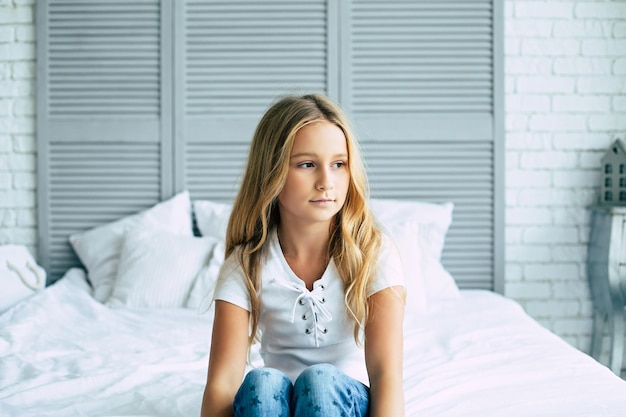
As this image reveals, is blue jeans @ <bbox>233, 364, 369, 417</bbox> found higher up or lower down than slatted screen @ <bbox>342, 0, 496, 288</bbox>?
lower down

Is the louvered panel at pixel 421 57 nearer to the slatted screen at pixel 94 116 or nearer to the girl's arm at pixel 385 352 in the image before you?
the slatted screen at pixel 94 116

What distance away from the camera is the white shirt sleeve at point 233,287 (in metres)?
1.34

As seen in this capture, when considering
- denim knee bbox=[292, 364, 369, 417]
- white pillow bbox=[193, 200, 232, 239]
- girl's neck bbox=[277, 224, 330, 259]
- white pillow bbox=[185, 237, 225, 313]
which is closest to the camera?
denim knee bbox=[292, 364, 369, 417]

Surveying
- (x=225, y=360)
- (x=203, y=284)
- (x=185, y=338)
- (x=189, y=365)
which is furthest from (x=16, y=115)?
(x=225, y=360)

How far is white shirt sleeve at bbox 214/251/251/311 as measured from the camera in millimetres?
1340

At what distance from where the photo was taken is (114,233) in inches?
110

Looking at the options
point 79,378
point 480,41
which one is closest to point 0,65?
point 79,378

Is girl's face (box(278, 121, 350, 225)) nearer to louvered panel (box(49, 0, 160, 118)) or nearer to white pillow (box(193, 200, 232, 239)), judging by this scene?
white pillow (box(193, 200, 232, 239))

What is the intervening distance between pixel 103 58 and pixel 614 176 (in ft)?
7.48

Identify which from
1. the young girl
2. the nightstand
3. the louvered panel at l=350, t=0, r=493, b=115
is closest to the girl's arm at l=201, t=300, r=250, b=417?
→ the young girl

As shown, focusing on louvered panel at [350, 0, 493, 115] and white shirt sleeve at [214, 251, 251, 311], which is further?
louvered panel at [350, 0, 493, 115]

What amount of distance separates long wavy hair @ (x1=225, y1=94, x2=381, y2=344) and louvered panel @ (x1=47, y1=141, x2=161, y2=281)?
5.21 ft

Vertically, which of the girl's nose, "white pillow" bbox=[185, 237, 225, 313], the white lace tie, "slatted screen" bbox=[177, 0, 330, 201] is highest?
"slatted screen" bbox=[177, 0, 330, 201]

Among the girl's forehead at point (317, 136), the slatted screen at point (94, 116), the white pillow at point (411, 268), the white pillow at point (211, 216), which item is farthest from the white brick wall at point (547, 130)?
the girl's forehead at point (317, 136)
